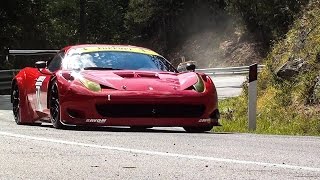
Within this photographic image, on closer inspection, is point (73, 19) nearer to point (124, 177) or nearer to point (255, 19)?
point (255, 19)

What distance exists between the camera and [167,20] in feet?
238

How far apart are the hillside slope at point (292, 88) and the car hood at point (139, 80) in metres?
1.69

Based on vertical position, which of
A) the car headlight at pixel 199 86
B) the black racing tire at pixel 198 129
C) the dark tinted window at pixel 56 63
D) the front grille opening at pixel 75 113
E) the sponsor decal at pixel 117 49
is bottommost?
the black racing tire at pixel 198 129

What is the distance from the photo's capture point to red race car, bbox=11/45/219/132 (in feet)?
32.8

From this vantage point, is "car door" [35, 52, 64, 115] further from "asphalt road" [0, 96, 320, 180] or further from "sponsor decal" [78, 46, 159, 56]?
"asphalt road" [0, 96, 320, 180]

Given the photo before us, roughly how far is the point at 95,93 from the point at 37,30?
4825 cm

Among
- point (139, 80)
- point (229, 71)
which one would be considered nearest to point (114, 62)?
point (139, 80)

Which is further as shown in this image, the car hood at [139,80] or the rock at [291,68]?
the rock at [291,68]

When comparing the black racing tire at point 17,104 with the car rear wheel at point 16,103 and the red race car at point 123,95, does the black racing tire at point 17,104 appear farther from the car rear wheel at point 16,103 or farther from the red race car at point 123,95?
the red race car at point 123,95

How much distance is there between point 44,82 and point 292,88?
5.82 m

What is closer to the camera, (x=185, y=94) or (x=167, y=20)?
(x=185, y=94)

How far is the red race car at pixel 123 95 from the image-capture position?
10008mm

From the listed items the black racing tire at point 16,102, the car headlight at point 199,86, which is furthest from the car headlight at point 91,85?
the black racing tire at point 16,102

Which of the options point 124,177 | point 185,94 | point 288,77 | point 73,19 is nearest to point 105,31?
point 73,19
